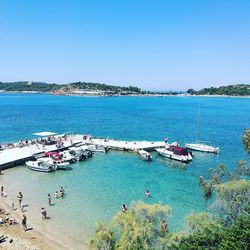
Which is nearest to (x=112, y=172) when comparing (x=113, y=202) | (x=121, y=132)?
(x=113, y=202)

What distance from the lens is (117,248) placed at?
20.0 meters

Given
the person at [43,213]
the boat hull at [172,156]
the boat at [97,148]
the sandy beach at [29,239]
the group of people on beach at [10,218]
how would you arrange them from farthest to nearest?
the boat at [97,148]
the boat hull at [172,156]
the person at [43,213]
the group of people on beach at [10,218]
the sandy beach at [29,239]

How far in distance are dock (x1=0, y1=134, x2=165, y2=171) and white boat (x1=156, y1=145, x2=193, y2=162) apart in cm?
453

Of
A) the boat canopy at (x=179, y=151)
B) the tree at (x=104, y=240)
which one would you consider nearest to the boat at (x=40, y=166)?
the boat canopy at (x=179, y=151)

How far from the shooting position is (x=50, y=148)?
200ft

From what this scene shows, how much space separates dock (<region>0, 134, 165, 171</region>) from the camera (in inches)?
2108

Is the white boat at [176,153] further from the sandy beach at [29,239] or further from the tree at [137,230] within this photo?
the tree at [137,230]

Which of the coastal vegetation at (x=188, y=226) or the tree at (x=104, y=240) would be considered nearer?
the coastal vegetation at (x=188, y=226)

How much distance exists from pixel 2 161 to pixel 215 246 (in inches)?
1677

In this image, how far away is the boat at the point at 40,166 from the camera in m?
49.9

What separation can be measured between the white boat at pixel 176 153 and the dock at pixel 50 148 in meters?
4.53

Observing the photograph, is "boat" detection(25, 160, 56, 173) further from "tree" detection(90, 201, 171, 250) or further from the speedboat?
"tree" detection(90, 201, 171, 250)

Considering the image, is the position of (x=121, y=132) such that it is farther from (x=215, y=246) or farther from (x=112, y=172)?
(x=215, y=246)

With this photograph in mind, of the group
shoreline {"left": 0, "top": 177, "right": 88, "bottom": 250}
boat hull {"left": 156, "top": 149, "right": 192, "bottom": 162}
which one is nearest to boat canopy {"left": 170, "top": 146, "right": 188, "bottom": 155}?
boat hull {"left": 156, "top": 149, "right": 192, "bottom": 162}
